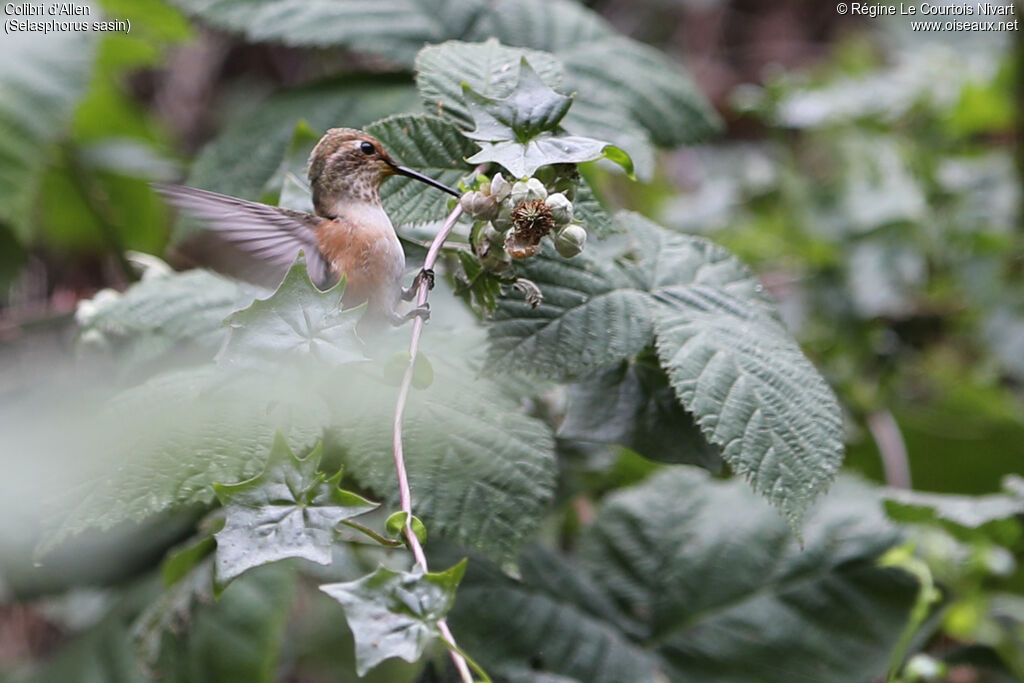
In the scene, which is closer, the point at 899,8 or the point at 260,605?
the point at 260,605

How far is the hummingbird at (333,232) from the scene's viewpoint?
2.99 feet

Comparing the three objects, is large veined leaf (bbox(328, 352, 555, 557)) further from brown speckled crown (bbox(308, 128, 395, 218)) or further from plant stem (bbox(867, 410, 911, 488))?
plant stem (bbox(867, 410, 911, 488))

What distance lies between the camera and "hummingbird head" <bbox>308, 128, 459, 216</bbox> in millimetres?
955

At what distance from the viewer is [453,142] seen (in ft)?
3.01

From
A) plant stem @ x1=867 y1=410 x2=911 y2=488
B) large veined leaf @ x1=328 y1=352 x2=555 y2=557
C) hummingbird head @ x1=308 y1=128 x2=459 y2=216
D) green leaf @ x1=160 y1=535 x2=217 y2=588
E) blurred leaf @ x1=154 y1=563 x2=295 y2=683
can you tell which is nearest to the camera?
large veined leaf @ x1=328 y1=352 x2=555 y2=557

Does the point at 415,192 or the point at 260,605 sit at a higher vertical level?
the point at 415,192

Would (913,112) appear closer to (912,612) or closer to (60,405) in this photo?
(912,612)

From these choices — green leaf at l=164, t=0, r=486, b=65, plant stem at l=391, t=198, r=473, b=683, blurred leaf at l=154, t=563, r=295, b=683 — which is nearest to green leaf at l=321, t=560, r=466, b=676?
plant stem at l=391, t=198, r=473, b=683

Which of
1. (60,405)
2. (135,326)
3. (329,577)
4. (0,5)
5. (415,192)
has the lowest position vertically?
(329,577)

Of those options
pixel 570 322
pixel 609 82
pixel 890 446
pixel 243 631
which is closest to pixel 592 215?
pixel 570 322

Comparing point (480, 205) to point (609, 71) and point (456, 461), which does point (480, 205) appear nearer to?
point (456, 461)

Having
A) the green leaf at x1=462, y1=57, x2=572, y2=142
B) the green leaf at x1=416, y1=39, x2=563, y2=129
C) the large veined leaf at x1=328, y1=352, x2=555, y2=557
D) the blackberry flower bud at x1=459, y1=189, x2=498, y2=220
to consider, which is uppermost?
the green leaf at x1=416, y1=39, x2=563, y2=129

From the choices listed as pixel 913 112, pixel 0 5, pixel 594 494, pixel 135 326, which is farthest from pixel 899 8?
pixel 135 326

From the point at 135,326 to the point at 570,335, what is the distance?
50 centimetres
